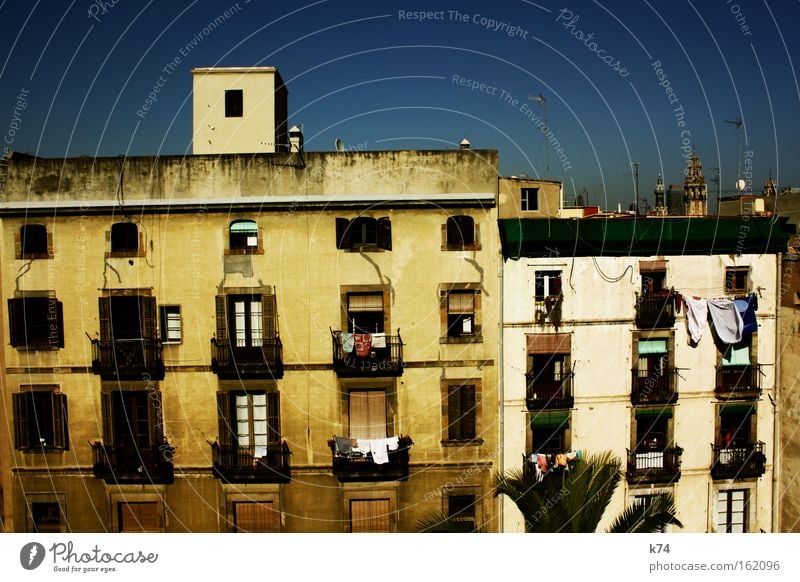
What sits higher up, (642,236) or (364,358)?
(642,236)

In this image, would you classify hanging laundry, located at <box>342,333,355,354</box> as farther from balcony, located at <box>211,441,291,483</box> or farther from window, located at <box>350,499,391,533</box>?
window, located at <box>350,499,391,533</box>

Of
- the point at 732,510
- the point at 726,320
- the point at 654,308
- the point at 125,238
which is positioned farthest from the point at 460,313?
the point at 732,510

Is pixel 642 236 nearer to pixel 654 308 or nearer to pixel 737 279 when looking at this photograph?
pixel 654 308

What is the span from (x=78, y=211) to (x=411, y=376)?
660cm

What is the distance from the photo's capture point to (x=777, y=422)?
11.6 metres

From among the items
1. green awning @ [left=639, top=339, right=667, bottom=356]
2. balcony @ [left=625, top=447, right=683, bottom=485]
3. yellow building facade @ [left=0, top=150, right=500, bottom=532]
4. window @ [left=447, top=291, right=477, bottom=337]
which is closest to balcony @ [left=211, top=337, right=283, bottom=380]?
yellow building facade @ [left=0, top=150, right=500, bottom=532]

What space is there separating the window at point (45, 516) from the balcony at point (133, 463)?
1222 millimetres

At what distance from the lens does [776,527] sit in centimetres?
1172

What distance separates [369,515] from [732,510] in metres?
7.10

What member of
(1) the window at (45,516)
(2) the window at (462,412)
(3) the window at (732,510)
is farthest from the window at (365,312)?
(3) the window at (732,510)

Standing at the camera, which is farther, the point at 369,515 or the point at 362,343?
the point at 369,515

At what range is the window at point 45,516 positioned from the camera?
1118 centimetres

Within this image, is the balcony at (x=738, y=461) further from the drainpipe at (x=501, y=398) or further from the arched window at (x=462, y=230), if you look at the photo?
the arched window at (x=462, y=230)
